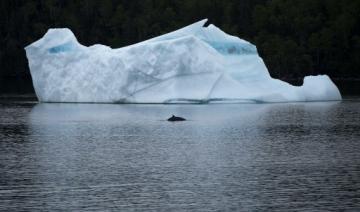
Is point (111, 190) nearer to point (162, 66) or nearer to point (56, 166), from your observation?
point (56, 166)

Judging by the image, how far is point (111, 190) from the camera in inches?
783

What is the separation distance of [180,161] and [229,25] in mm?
53449

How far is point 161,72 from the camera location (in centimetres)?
4506

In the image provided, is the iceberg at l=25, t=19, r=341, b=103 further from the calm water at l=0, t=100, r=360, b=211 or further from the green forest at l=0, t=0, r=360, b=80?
the green forest at l=0, t=0, r=360, b=80

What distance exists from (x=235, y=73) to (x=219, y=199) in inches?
1123

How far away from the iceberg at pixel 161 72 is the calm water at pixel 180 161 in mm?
3241

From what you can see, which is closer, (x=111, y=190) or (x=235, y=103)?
(x=111, y=190)

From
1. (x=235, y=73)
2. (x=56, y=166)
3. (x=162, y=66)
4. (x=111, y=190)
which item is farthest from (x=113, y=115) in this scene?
(x=111, y=190)

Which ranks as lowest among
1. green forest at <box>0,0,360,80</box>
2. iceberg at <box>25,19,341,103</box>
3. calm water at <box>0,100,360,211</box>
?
calm water at <box>0,100,360,211</box>

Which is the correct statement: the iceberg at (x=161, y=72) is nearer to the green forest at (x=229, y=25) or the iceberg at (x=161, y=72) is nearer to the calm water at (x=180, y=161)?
the calm water at (x=180, y=161)

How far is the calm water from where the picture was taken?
18.7 meters

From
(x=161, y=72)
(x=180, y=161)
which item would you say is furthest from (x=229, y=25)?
(x=180, y=161)

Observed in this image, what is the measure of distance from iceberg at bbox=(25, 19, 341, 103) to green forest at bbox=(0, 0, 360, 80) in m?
23.7

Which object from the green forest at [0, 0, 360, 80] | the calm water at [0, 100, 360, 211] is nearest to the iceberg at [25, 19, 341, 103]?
the calm water at [0, 100, 360, 211]
